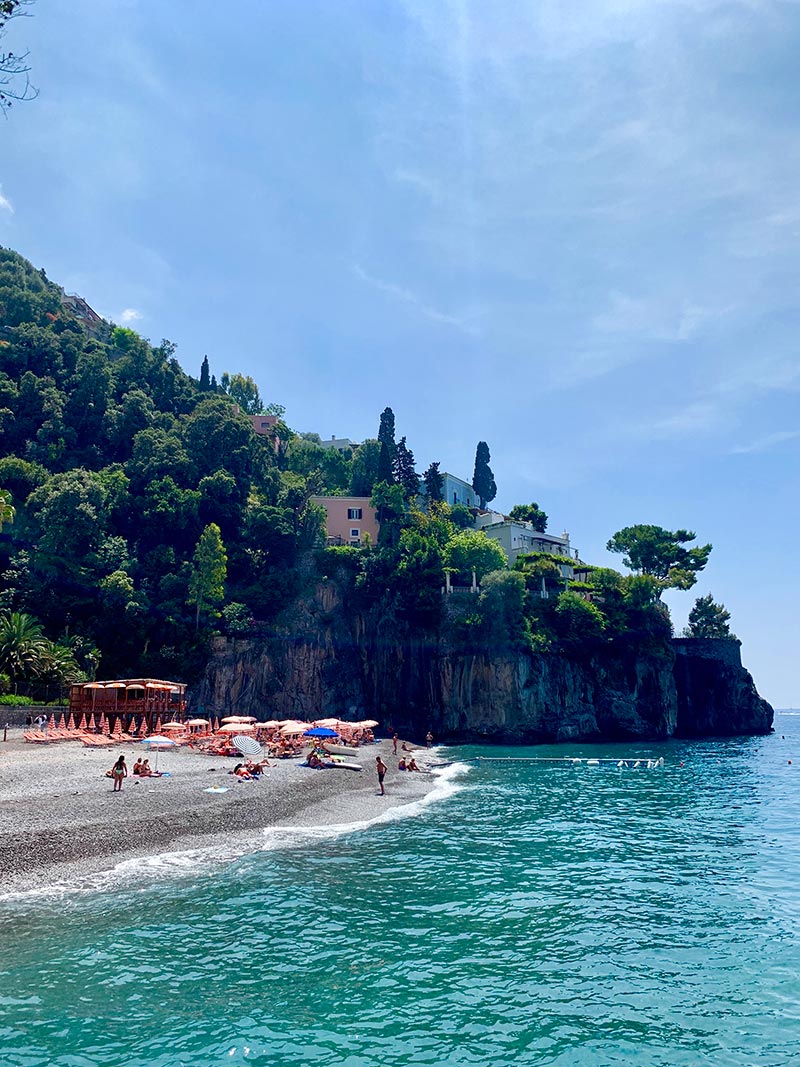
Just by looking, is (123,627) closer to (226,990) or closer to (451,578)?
(451,578)

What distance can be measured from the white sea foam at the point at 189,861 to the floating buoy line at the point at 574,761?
87.4 feet

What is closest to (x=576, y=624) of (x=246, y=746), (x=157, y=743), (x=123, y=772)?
(x=246, y=746)

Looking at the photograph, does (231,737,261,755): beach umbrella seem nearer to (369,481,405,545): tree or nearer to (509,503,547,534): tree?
(369,481,405,545): tree

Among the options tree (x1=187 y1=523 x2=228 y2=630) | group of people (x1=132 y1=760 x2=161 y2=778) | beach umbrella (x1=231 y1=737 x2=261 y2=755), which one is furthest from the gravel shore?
tree (x1=187 y1=523 x2=228 y2=630)

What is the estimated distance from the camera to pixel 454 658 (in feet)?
242

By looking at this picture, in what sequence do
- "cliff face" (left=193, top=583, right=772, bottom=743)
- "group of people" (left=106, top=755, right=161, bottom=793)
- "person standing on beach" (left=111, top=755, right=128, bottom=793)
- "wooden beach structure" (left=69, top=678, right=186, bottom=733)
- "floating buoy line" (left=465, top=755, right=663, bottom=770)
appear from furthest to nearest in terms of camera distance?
"cliff face" (left=193, top=583, right=772, bottom=743)
"floating buoy line" (left=465, top=755, right=663, bottom=770)
"wooden beach structure" (left=69, top=678, right=186, bottom=733)
"group of people" (left=106, top=755, right=161, bottom=793)
"person standing on beach" (left=111, top=755, right=128, bottom=793)

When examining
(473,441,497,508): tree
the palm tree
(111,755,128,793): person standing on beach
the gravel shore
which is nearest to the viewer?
the gravel shore

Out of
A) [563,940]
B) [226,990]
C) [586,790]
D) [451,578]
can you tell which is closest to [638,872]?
[563,940]

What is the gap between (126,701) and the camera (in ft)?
165

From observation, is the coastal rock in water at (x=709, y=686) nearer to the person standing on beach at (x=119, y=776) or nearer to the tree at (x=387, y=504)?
the tree at (x=387, y=504)

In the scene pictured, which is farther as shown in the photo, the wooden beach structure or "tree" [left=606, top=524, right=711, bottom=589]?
Result: "tree" [left=606, top=524, right=711, bottom=589]

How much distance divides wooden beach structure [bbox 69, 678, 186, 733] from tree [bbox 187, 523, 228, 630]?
15100 mm

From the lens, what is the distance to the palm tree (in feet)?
160

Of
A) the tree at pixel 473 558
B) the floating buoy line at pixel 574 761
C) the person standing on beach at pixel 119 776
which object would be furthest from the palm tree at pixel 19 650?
the tree at pixel 473 558
